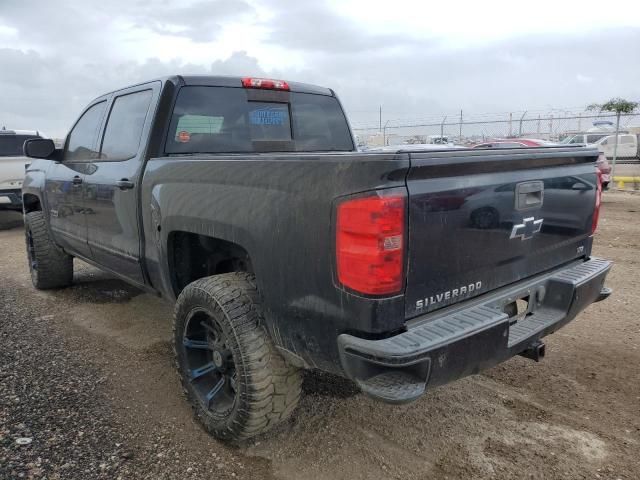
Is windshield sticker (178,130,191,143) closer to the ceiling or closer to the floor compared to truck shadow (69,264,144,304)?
closer to the ceiling

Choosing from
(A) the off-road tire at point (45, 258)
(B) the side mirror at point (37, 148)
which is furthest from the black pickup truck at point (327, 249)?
(A) the off-road tire at point (45, 258)

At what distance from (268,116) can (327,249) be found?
212cm

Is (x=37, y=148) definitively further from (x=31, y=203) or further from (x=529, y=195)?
(x=529, y=195)

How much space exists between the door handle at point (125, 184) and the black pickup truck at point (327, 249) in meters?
0.01

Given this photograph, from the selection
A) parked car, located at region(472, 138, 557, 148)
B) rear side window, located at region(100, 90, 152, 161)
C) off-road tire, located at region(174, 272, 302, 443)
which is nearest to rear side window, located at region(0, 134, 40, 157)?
rear side window, located at region(100, 90, 152, 161)

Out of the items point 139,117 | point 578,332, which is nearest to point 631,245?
point 578,332

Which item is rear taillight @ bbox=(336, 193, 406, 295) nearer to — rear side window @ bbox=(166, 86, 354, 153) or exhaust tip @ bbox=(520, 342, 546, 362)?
exhaust tip @ bbox=(520, 342, 546, 362)

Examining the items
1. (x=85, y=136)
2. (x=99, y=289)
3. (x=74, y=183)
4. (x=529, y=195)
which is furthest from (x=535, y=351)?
(x=99, y=289)

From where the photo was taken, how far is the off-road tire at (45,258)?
536cm

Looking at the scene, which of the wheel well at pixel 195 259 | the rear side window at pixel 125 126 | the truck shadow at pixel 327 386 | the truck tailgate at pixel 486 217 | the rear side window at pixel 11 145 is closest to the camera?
the truck tailgate at pixel 486 217

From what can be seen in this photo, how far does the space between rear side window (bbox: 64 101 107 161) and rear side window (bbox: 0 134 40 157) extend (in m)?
6.64

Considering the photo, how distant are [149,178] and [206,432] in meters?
1.55

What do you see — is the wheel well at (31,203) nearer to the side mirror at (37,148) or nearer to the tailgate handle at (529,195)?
the side mirror at (37,148)

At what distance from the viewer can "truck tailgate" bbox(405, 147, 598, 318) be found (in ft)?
6.97
